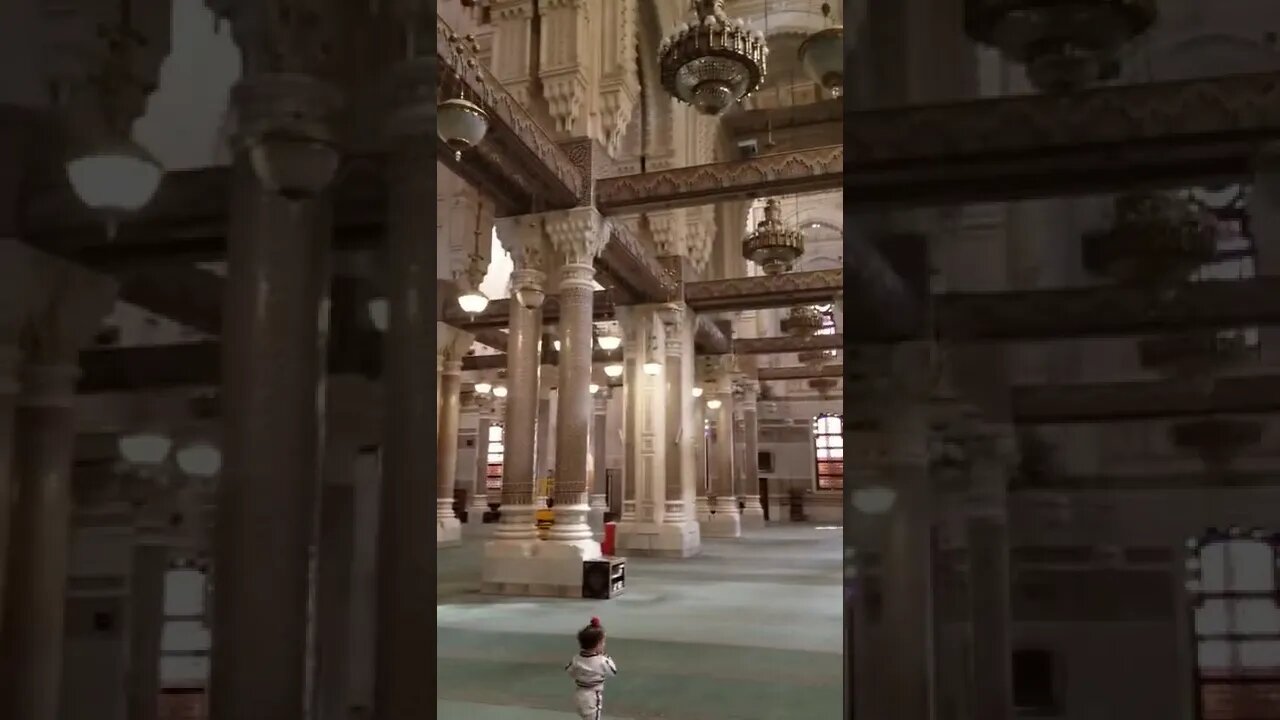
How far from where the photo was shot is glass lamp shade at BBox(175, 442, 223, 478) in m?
1.20

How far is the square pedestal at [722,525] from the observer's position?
18.4 metres

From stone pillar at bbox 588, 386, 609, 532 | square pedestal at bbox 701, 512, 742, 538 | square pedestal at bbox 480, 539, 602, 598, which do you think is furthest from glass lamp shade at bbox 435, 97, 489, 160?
stone pillar at bbox 588, 386, 609, 532

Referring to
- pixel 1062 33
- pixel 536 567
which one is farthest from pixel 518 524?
pixel 1062 33

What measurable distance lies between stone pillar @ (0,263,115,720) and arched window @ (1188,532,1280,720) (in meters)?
1.58

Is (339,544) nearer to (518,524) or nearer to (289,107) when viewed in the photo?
(289,107)

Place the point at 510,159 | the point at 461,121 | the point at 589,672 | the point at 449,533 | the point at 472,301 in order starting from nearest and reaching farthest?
the point at 589,672 < the point at 461,121 < the point at 510,159 < the point at 472,301 < the point at 449,533

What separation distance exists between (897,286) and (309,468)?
89 cm

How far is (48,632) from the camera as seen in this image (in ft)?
3.95

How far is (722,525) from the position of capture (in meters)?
18.5

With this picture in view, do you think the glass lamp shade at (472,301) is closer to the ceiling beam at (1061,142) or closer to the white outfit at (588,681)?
the white outfit at (588,681)

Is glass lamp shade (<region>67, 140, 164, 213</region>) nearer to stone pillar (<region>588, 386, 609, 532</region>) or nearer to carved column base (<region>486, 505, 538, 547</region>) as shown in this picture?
carved column base (<region>486, 505, 538, 547</region>)

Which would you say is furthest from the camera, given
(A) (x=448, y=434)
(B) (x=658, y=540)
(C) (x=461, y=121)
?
(A) (x=448, y=434)

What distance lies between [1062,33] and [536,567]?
8.05 meters

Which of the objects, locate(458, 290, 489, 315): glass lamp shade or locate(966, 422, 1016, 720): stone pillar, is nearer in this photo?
locate(966, 422, 1016, 720): stone pillar
